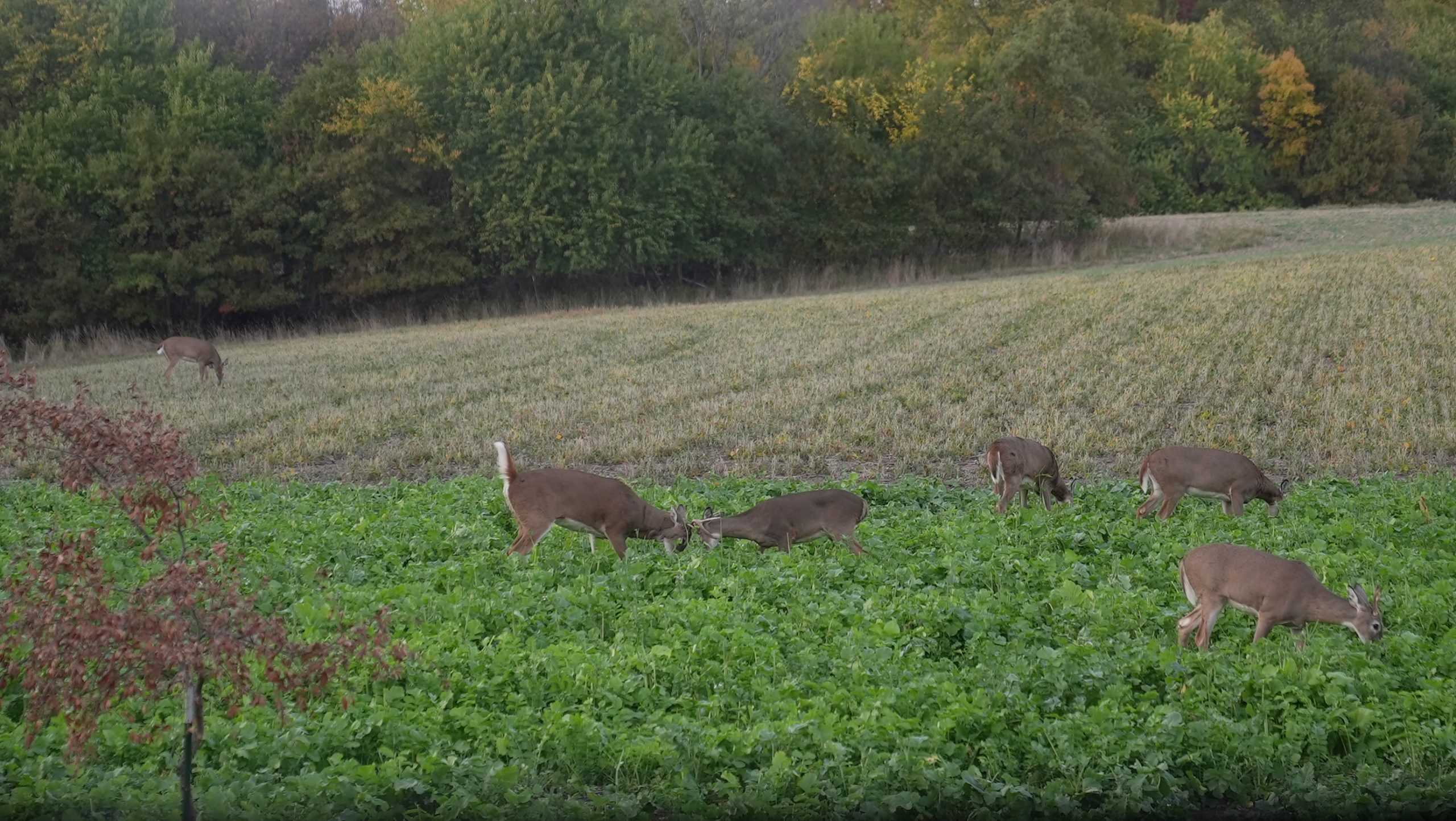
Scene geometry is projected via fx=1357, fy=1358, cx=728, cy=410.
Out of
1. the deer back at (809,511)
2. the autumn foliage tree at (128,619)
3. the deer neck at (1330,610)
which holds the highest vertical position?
the autumn foliage tree at (128,619)

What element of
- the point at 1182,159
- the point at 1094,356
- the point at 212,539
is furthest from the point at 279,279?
the point at 1182,159

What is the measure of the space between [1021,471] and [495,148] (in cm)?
3226

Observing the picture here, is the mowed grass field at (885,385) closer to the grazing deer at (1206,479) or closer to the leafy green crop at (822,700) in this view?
the grazing deer at (1206,479)

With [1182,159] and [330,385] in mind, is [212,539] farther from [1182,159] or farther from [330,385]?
[1182,159]

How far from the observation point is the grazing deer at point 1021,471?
12.2 meters

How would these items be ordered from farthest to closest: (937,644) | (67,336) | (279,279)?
(279,279) → (67,336) → (937,644)

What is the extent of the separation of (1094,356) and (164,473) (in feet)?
62.8

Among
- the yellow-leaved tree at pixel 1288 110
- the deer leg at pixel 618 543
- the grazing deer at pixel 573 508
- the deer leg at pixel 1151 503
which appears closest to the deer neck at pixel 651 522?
the grazing deer at pixel 573 508

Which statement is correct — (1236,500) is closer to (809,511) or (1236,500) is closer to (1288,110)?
(809,511)

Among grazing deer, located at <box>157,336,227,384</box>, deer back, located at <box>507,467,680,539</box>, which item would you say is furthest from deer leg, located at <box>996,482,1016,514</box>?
grazing deer, located at <box>157,336,227,384</box>

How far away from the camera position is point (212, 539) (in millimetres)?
11234

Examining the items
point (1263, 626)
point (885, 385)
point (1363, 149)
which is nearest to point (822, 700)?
point (1263, 626)

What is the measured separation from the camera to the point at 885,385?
69.0 feet

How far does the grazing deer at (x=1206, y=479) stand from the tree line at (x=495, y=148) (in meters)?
31.5
